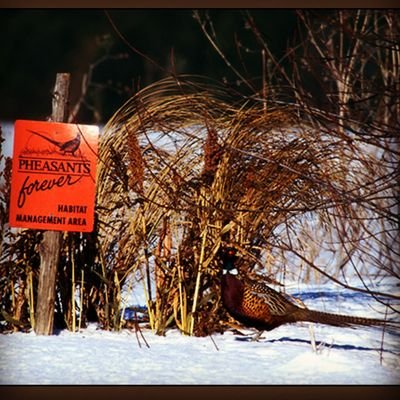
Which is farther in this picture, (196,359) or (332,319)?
(332,319)

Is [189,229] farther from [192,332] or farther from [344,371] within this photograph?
[344,371]

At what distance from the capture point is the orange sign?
15.2ft

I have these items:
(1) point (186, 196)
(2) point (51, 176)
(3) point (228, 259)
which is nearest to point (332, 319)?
(3) point (228, 259)

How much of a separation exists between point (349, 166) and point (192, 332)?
1.10 metres

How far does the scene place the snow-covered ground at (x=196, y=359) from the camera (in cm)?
455

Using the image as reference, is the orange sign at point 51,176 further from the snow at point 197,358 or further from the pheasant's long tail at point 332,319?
the pheasant's long tail at point 332,319

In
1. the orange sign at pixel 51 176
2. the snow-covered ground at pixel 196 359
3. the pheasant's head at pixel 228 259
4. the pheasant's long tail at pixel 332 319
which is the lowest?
the snow-covered ground at pixel 196 359

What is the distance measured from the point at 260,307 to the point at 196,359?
1.35 feet

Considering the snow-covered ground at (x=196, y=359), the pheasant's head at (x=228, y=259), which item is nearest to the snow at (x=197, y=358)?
the snow-covered ground at (x=196, y=359)

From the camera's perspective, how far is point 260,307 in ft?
15.8

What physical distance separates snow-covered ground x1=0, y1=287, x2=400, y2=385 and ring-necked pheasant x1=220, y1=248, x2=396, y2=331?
2.2 inches

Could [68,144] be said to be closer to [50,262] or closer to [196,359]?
[50,262]

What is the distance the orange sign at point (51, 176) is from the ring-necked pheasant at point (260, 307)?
2.41 ft
